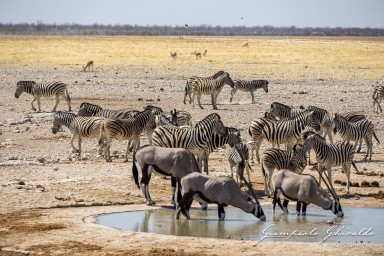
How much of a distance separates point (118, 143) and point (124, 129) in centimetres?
269

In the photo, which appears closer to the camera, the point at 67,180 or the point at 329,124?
the point at 67,180

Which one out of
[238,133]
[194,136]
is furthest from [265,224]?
[194,136]

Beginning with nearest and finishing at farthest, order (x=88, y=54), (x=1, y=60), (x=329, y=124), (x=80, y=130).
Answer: (x=80, y=130), (x=329, y=124), (x=1, y=60), (x=88, y=54)

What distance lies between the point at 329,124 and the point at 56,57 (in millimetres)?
35666

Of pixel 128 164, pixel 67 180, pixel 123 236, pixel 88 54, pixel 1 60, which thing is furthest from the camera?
pixel 88 54

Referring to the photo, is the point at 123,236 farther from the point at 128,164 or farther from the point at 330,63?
the point at 330,63

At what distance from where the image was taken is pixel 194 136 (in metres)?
15.1

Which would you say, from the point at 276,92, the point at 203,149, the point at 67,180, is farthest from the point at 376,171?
the point at 276,92

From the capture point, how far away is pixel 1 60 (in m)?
49.8

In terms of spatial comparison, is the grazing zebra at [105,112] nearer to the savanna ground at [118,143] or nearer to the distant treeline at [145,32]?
the savanna ground at [118,143]

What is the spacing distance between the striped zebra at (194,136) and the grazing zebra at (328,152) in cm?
156

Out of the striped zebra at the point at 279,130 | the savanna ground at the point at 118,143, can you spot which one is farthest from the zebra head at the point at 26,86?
the striped zebra at the point at 279,130

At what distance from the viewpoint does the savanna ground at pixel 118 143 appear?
10.6 meters
